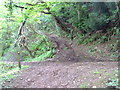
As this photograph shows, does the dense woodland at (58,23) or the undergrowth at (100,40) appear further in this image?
the dense woodland at (58,23)

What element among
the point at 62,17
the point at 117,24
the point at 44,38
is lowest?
the point at 44,38

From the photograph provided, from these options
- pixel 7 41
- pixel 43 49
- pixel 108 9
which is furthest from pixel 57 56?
pixel 7 41

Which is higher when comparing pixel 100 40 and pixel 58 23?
pixel 58 23

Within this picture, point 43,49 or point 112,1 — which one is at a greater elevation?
point 112,1

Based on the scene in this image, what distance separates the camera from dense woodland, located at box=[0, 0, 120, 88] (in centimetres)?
1073

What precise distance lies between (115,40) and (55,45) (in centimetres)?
Result: 542

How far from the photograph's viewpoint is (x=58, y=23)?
50.2 ft

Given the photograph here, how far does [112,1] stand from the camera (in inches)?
449

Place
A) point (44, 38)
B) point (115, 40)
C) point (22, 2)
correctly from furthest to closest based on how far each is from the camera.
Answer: point (44, 38), point (115, 40), point (22, 2)

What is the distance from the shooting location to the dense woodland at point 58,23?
1073 centimetres

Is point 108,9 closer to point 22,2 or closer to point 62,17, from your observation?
point 62,17

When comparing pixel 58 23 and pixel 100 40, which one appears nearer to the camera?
pixel 100 40

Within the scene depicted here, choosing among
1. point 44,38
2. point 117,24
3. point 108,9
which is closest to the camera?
point 117,24

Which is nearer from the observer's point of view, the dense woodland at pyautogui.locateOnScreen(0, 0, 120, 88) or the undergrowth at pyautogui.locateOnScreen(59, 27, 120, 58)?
the undergrowth at pyautogui.locateOnScreen(59, 27, 120, 58)
